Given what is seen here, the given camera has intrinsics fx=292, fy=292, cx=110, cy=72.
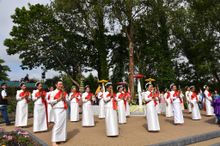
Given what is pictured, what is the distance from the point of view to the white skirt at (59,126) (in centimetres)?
955

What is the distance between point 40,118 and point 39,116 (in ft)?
0.32

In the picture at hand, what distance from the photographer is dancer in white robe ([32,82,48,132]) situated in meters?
12.4

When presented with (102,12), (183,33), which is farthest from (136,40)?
(102,12)

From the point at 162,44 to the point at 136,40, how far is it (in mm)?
3762

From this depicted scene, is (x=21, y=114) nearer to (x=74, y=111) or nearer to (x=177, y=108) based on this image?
(x=74, y=111)

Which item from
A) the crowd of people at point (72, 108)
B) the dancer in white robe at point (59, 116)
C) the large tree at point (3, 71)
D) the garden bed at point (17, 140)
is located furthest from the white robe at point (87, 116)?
the large tree at point (3, 71)

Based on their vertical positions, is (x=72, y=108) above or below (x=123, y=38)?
below

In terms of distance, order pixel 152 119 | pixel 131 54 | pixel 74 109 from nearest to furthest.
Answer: pixel 152 119 < pixel 74 109 < pixel 131 54

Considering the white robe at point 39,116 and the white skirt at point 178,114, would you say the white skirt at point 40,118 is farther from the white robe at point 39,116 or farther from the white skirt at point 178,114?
the white skirt at point 178,114

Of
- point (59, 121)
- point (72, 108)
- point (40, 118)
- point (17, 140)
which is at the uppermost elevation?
point (72, 108)

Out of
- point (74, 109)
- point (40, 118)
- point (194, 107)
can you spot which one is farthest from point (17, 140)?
point (194, 107)

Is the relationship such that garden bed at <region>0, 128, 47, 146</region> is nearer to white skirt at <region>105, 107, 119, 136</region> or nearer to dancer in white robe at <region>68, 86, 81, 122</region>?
white skirt at <region>105, 107, 119, 136</region>

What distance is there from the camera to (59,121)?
9.70m

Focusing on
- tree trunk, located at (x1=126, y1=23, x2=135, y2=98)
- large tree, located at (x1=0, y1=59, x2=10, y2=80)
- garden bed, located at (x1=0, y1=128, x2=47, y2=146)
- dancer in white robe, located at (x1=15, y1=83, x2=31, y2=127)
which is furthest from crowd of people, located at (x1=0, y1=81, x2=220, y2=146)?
large tree, located at (x1=0, y1=59, x2=10, y2=80)
